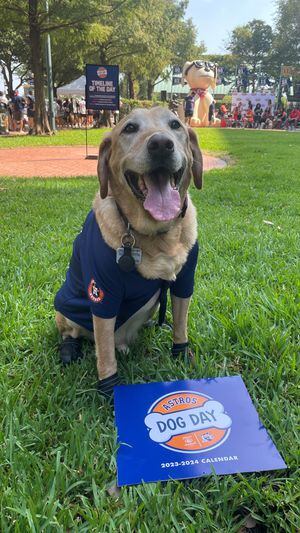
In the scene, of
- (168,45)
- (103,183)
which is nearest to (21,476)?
(103,183)

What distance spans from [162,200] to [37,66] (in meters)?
18.3

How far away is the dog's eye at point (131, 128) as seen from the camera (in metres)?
2.19

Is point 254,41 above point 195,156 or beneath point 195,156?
above

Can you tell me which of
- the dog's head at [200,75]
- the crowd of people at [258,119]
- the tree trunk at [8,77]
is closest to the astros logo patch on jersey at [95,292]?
the dog's head at [200,75]

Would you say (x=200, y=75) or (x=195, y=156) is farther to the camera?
(x=200, y=75)

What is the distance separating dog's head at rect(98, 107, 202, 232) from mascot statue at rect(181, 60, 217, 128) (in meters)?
29.4

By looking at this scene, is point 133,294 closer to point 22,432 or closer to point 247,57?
point 22,432

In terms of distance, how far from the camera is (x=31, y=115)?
72.9 feet

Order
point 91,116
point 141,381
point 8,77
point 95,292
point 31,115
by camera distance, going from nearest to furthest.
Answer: point 95,292
point 141,381
point 31,115
point 91,116
point 8,77

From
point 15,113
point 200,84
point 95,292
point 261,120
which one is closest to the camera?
point 95,292

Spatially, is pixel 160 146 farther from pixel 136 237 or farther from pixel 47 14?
pixel 47 14

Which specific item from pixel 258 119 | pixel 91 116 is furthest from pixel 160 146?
pixel 258 119

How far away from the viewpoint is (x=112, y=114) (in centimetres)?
2711

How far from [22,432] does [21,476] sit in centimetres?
26
